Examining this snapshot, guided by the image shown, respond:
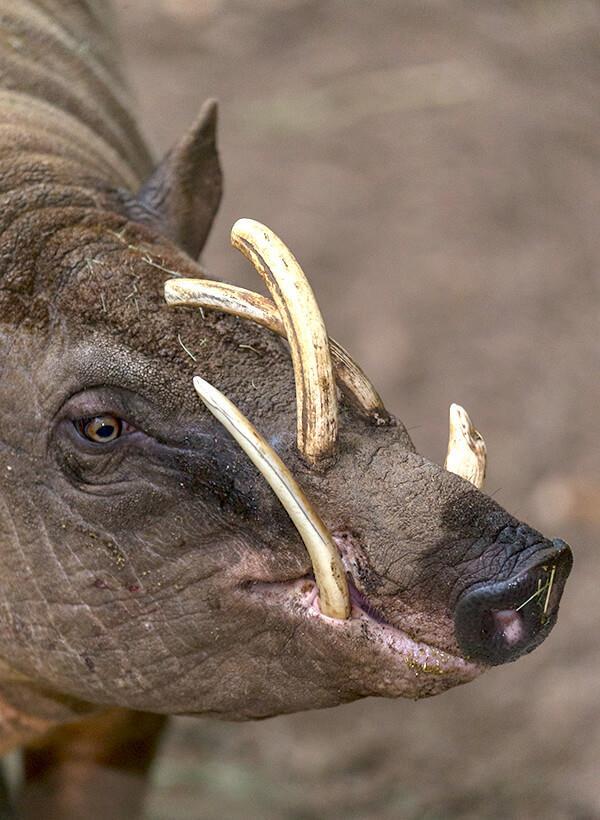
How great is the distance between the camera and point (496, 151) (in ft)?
24.1

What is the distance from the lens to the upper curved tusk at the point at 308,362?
2.82 metres

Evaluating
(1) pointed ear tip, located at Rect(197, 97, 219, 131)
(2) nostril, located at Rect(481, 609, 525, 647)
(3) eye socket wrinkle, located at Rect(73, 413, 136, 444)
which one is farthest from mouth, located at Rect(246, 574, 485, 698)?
(1) pointed ear tip, located at Rect(197, 97, 219, 131)

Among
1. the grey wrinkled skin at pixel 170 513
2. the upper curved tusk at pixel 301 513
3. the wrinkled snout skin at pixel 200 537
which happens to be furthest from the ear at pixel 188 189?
the upper curved tusk at pixel 301 513

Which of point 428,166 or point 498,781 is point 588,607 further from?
point 428,166

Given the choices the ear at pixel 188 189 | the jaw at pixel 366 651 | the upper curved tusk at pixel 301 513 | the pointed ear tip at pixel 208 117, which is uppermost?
the pointed ear tip at pixel 208 117

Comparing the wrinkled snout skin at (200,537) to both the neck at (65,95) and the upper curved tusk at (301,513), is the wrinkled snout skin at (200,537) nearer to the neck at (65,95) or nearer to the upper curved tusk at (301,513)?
the upper curved tusk at (301,513)

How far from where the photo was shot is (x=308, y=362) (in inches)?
111

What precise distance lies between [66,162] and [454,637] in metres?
1.62

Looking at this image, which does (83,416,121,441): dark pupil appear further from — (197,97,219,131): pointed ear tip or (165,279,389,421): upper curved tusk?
(197,97,219,131): pointed ear tip

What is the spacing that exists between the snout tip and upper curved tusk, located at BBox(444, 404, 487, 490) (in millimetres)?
259

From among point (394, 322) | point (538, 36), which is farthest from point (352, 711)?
point (538, 36)

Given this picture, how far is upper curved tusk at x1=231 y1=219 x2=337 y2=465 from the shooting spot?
282cm

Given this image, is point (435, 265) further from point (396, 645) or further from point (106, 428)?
point (396, 645)

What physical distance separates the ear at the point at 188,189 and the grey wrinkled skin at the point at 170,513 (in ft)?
1.10
